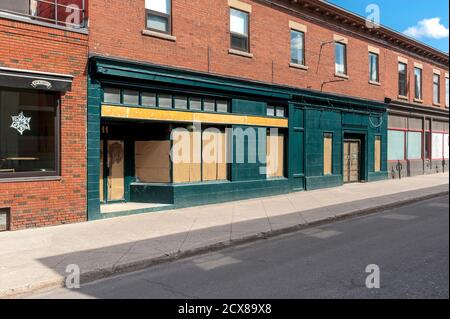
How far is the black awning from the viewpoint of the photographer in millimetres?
9039

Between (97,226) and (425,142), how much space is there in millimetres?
23057

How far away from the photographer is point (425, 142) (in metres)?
26.9

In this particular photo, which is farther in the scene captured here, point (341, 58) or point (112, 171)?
point (341, 58)

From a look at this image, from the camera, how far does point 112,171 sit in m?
12.3

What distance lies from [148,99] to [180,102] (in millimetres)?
1087

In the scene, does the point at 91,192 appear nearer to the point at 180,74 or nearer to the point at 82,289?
the point at 180,74

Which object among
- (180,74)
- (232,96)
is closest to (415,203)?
(232,96)

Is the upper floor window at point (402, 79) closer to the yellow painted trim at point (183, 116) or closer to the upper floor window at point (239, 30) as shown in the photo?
the yellow painted trim at point (183, 116)

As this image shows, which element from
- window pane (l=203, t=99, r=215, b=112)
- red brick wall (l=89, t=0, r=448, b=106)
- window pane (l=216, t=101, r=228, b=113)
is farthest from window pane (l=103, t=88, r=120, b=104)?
window pane (l=216, t=101, r=228, b=113)

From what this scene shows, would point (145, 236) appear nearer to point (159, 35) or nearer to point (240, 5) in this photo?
point (159, 35)

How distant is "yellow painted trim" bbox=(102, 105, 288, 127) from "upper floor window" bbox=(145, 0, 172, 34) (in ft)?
7.80

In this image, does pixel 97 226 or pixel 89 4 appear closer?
pixel 97 226

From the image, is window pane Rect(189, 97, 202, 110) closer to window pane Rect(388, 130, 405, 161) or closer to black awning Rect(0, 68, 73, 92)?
black awning Rect(0, 68, 73, 92)

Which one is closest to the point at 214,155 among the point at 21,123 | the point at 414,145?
the point at 21,123
